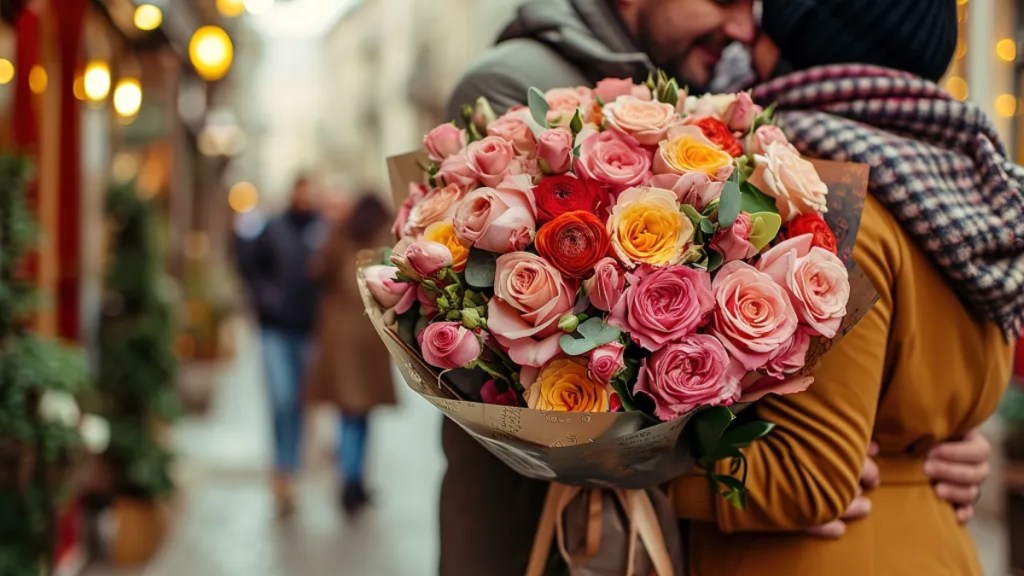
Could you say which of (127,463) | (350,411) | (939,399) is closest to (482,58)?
(939,399)

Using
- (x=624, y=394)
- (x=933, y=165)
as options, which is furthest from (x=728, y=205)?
(x=933, y=165)

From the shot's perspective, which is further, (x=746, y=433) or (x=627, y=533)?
(x=627, y=533)

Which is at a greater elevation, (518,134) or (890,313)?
(518,134)

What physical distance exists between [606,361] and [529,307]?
0.50ft

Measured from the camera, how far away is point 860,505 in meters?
2.14

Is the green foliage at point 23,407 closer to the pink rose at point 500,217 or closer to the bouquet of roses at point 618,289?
the bouquet of roses at point 618,289

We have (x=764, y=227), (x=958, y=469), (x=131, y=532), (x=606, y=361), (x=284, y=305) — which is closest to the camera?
(x=606, y=361)

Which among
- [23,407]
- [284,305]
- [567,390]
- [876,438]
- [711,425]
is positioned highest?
[567,390]

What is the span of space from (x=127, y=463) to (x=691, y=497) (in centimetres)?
462

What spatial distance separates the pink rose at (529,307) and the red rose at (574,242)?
0.02 meters

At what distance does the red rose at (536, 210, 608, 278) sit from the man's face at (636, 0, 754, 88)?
775mm

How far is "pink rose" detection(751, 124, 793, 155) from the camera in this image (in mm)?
1926

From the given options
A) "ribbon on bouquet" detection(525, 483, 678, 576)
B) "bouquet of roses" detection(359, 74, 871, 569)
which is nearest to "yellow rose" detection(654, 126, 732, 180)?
"bouquet of roses" detection(359, 74, 871, 569)

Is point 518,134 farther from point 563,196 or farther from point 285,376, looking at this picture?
point 285,376
